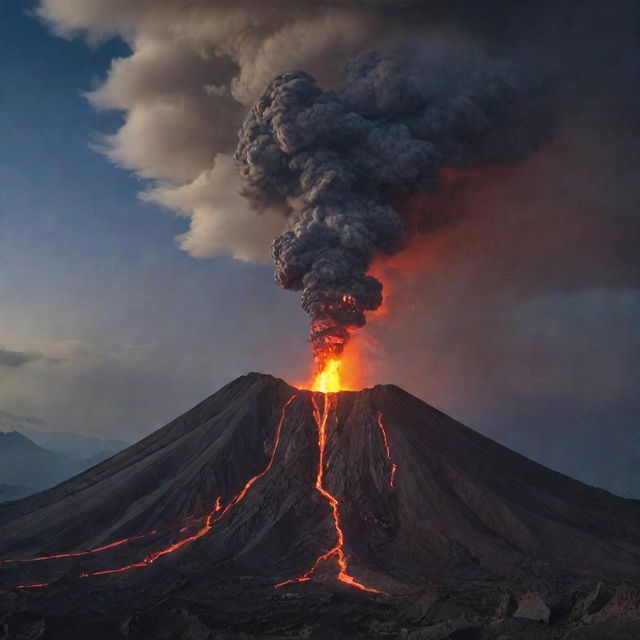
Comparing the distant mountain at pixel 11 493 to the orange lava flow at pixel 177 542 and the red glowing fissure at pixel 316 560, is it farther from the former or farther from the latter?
the orange lava flow at pixel 177 542

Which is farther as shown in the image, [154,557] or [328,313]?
[328,313]

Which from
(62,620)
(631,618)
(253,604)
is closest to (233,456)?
(253,604)

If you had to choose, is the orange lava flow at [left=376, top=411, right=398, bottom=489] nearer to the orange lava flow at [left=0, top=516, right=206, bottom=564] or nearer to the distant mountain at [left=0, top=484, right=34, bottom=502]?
the orange lava flow at [left=0, top=516, right=206, bottom=564]

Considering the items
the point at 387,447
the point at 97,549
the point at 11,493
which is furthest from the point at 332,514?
the point at 11,493

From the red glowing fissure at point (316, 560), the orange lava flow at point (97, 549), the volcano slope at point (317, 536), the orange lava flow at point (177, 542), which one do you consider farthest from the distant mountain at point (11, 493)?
the orange lava flow at point (97, 549)

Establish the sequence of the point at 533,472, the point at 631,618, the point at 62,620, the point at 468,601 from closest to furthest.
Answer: the point at 631,618, the point at 62,620, the point at 468,601, the point at 533,472

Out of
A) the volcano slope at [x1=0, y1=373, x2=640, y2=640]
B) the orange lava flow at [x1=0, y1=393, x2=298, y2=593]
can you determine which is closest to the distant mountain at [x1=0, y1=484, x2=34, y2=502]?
the volcano slope at [x1=0, y1=373, x2=640, y2=640]

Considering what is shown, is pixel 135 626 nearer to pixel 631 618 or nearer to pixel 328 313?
pixel 631 618
